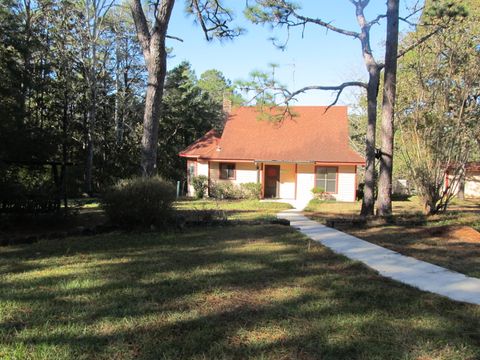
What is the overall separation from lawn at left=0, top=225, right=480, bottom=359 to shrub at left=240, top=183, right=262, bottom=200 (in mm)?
16725

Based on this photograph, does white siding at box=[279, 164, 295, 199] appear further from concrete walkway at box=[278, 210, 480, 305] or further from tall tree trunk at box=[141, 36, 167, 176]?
concrete walkway at box=[278, 210, 480, 305]

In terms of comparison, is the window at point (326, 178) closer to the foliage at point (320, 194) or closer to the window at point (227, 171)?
the foliage at point (320, 194)

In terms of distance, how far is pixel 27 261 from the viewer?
6.32 m

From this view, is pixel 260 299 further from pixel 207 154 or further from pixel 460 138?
pixel 207 154

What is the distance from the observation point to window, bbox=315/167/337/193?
2367cm

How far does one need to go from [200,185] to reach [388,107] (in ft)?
47.1

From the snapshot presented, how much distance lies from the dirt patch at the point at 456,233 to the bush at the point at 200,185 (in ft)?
52.8

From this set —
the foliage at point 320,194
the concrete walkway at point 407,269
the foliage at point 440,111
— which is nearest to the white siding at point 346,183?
the foliage at point 320,194

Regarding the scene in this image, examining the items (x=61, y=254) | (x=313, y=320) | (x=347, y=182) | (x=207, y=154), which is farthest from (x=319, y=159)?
(x=313, y=320)

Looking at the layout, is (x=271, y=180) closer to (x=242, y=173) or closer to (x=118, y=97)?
(x=242, y=173)

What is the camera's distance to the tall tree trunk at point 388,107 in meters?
11.7

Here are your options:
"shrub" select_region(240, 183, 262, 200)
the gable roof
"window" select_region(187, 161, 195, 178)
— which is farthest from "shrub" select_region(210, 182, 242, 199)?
"window" select_region(187, 161, 195, 178)

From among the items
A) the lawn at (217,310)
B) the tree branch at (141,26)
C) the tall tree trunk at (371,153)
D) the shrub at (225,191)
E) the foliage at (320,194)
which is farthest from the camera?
the shrub at (225,191)

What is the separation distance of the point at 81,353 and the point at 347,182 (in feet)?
70.8
